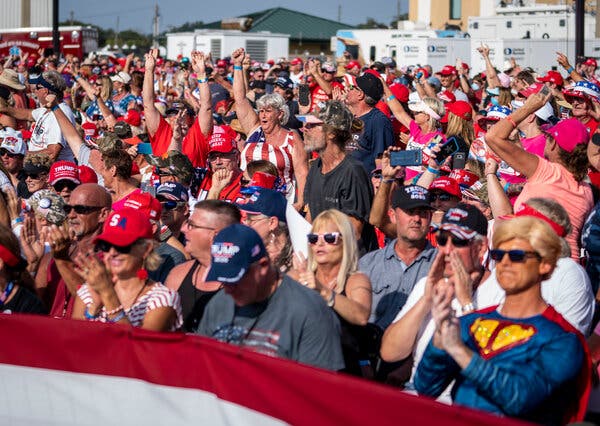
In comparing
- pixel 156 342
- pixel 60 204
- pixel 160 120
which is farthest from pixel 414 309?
pixel 160 120

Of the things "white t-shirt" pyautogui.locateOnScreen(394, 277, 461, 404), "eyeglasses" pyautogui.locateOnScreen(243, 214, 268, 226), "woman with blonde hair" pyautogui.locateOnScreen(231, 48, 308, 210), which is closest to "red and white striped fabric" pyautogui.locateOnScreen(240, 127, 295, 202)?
"woman with blonde hair" pyautogui.locateOnScreen(231, 48, 308, 210)

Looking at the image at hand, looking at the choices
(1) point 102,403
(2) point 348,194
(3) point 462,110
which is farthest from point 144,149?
(1) point 102,403

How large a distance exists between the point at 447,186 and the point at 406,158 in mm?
356

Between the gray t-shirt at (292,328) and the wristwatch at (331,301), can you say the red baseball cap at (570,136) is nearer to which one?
the wristwatch at (331,301)

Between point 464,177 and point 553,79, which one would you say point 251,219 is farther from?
point 553,79

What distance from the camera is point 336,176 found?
26.4 feet

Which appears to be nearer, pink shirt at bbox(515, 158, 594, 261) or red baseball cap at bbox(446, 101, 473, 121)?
pink shirt at bbox(515, 158, 594, 261)

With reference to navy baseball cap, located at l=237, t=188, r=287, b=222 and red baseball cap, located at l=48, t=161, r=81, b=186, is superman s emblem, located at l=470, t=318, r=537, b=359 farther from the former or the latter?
red baseball cap, located at l=48, t=161, r=81, b=186

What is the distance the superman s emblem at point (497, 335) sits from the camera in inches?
172

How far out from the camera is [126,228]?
579cm

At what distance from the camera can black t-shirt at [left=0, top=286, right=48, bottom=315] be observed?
233 inches

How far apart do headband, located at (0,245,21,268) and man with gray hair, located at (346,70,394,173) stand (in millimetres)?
4854

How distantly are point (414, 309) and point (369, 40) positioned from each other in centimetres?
3223

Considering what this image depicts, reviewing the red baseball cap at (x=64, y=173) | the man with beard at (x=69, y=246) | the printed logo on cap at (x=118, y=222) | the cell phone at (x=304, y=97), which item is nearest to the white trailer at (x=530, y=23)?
the cell phone at (x=304, y=97)
